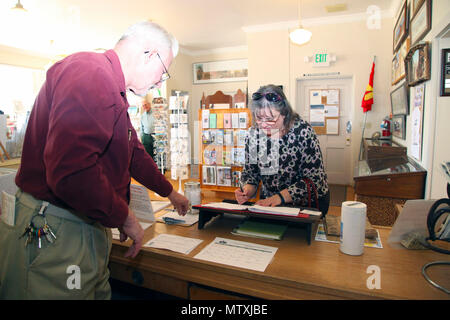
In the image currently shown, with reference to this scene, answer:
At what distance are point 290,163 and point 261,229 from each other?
605 mm

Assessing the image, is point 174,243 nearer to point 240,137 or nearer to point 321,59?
point 240,137

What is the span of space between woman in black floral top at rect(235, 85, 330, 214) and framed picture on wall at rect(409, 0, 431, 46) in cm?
188

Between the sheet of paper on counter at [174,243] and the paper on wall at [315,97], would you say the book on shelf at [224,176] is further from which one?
the sheet of paper on counter at [174,243]

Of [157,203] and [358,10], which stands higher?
[358,10]

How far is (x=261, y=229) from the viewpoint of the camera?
4.53 feet

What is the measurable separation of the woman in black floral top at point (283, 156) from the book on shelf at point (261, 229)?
29 centimetres

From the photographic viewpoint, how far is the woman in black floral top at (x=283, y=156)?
177 cm

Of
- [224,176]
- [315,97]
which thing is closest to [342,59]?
[315,97]

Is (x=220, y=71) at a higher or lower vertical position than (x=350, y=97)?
higher
